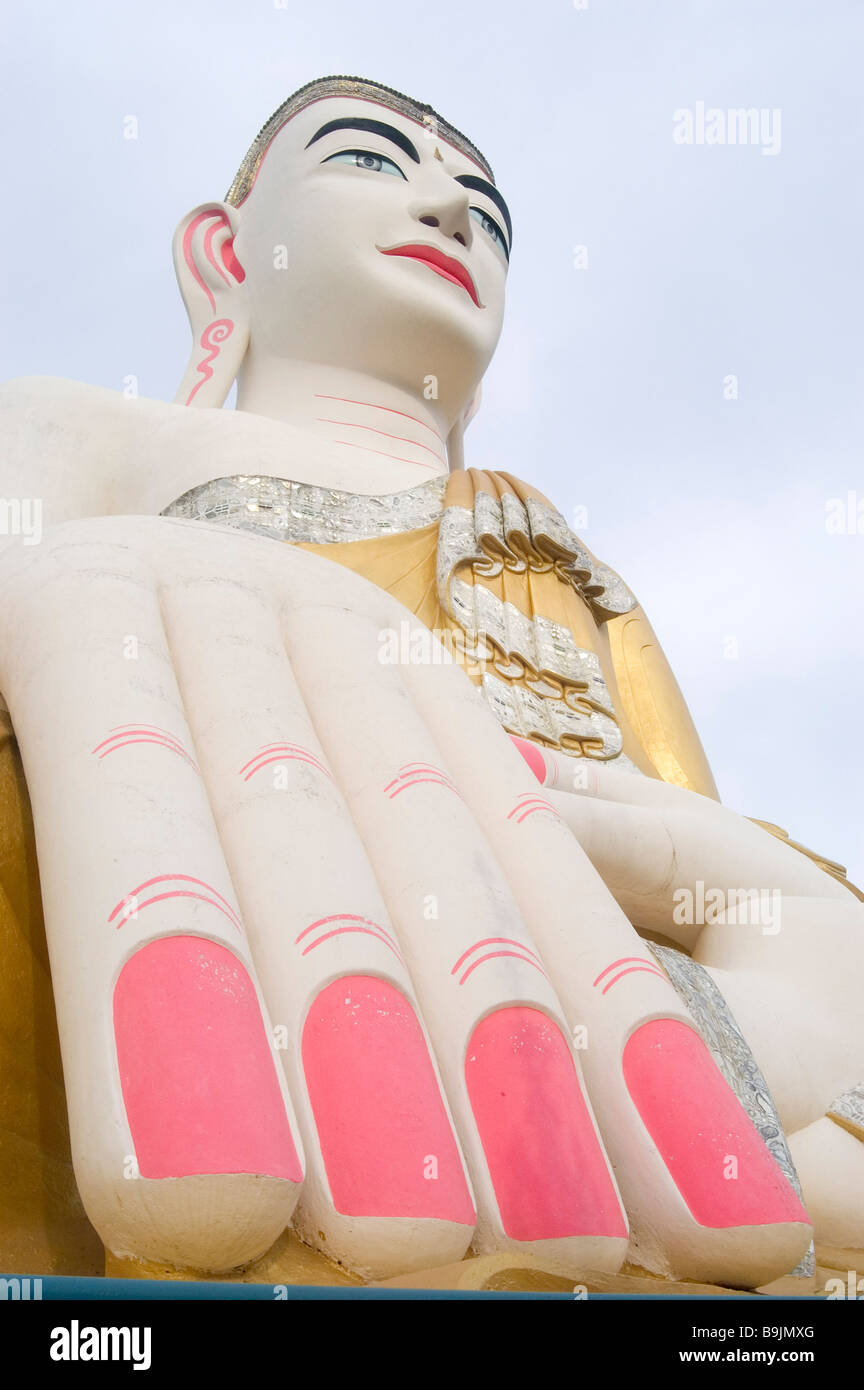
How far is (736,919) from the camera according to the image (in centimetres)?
333

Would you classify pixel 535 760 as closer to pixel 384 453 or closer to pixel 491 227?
pixel 384 453

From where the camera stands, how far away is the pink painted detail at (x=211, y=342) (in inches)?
219

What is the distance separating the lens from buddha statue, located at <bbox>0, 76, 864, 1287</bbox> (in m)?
1.65

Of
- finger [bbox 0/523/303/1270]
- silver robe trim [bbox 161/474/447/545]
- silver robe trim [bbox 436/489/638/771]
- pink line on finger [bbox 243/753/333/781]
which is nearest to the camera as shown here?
finger [bbox 0/523/303/1270]

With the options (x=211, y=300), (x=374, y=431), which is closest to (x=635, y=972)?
(x=374, y=431)

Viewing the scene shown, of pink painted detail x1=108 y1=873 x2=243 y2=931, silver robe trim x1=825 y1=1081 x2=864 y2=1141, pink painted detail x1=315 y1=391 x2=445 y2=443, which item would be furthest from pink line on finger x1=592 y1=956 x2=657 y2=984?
pink painted detail x1=315 y1=391 x2=445 y2=443

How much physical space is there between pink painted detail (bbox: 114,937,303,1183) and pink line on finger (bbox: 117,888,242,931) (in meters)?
0.05

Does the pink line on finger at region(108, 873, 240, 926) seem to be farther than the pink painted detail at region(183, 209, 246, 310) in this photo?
No

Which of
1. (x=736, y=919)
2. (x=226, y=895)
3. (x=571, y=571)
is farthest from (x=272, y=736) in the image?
(x=571, y=571)

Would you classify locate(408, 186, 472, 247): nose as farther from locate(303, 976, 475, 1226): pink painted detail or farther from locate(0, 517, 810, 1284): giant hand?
locate(303, 976, 475, 1226): pink painted detail

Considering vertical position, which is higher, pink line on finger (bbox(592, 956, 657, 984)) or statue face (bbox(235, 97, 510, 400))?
statue face (bbox(235, 97, 510, 400))

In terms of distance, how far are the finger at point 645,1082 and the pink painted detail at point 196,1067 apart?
589 mm

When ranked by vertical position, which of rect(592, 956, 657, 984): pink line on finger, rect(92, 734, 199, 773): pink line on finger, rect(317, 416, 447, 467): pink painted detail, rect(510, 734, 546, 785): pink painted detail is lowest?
rect(592, 956, 657, 984): pink line on finger

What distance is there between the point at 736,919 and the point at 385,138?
144 inches
